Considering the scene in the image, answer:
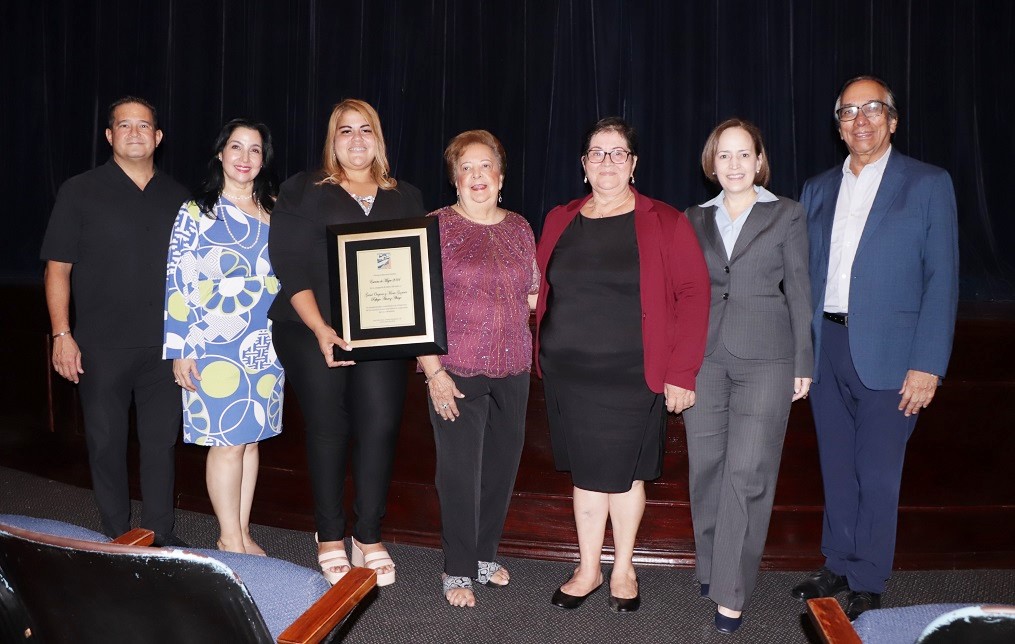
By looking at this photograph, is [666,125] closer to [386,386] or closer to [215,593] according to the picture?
[386,386]

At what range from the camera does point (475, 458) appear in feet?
8.21

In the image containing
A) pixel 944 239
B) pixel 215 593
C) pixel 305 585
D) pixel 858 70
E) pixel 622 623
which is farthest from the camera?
pixel 858 70

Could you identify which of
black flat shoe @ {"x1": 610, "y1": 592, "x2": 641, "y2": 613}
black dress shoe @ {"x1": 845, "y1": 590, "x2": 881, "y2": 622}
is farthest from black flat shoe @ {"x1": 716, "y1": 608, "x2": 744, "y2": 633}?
black dress shoe @ {"x1": 845, "y1": 590, "x2": 881, "y2": 622}

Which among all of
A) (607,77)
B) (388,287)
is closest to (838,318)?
(388,287)

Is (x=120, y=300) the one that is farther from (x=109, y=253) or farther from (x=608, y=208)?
(x=608, y=208)

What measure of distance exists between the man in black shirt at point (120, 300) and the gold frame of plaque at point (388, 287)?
822 mm

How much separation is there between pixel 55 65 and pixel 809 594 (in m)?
7.21

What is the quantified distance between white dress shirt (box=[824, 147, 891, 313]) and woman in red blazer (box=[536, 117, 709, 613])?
19.5 inches

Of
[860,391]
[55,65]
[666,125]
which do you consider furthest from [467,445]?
[55,65]

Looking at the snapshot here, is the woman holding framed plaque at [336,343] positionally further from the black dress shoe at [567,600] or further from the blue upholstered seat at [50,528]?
the blue upholstered seat at [50,528]

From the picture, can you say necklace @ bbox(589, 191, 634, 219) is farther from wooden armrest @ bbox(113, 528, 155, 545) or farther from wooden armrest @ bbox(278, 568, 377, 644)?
wooden armrest @ bbox(113, 528, 155, 545)

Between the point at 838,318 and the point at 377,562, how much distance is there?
5.55ft

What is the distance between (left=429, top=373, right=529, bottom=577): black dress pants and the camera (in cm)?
247

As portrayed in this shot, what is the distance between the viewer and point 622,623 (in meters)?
2.49
